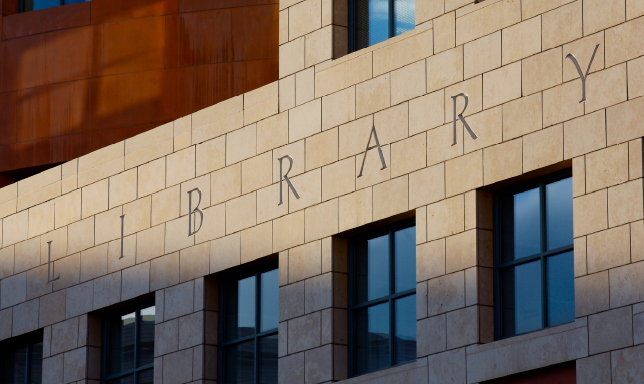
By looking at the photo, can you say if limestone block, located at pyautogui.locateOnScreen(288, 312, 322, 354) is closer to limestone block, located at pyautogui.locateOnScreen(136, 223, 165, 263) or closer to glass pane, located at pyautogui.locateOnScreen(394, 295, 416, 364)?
glass pane, located at pyautogui.locateOnScreen(394, 295, 416, 364)

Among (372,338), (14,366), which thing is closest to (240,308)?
(372,338)

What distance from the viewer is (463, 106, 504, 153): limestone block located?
17.6 metres

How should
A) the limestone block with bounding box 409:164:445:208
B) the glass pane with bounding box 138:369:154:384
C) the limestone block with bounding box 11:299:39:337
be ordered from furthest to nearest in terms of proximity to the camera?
the limestone block with bounding box 11:299:39:337 → the glass pane with bounding box 138:369:154:384 → the limestone block with bounding box 409:164:445:208

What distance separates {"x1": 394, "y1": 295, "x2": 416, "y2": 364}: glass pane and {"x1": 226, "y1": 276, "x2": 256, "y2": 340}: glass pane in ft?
9.94

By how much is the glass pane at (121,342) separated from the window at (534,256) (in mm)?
7662

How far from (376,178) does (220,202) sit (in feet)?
10.7

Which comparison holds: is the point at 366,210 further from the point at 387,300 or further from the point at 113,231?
the point at 113,231

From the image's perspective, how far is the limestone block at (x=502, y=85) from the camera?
690 inches

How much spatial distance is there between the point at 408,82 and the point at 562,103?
283cm

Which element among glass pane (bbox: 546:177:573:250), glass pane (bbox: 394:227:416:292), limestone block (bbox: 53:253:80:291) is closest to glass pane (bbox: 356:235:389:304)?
glass pane (bbox: 394:227:416:292)

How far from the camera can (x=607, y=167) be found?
53.2 ft

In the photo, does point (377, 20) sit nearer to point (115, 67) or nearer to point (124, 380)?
point (115, 67)

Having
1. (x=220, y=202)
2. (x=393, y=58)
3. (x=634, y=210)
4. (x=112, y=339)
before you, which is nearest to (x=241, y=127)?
(x=220, y=202)

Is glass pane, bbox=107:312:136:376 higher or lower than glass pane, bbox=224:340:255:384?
higher
